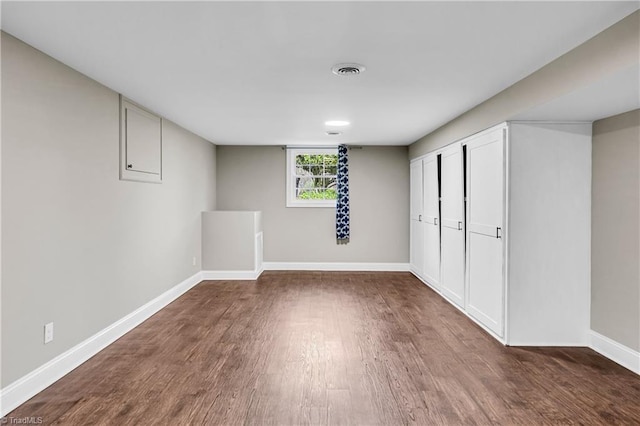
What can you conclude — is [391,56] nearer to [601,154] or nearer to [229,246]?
[601,154]

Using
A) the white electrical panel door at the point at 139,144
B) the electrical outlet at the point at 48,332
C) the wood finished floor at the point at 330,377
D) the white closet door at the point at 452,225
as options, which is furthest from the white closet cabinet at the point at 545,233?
the electrical outlet at the point at 48,332

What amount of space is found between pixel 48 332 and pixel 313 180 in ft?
17.1

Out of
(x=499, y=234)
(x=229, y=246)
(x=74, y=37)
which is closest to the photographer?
(x=74, y=37)

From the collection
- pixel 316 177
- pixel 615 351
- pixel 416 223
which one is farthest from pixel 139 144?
pixel 615 351

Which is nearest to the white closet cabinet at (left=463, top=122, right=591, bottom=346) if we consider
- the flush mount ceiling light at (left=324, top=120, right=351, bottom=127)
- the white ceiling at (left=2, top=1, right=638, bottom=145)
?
the white ceiling at (left=2, top=1, right=638, bottom=145)

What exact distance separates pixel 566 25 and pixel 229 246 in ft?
17.5

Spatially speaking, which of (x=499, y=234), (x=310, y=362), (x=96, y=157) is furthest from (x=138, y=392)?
(x=499, y=234)

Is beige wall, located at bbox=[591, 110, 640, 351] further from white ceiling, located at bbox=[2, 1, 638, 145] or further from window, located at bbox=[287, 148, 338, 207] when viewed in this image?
window, located at bbox=[287, 148, 338, 207]

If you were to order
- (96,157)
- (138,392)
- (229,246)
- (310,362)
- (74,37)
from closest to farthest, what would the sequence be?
(74,37) < (138,392) < (310,362) < (96,157) < (229,246)

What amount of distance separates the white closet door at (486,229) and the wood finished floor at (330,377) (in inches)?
10.8

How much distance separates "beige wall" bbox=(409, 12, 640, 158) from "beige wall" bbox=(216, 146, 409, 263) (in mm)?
3067

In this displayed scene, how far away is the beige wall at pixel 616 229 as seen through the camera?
10.0ft

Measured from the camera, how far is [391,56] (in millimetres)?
2736

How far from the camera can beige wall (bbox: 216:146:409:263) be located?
24.1 ft
